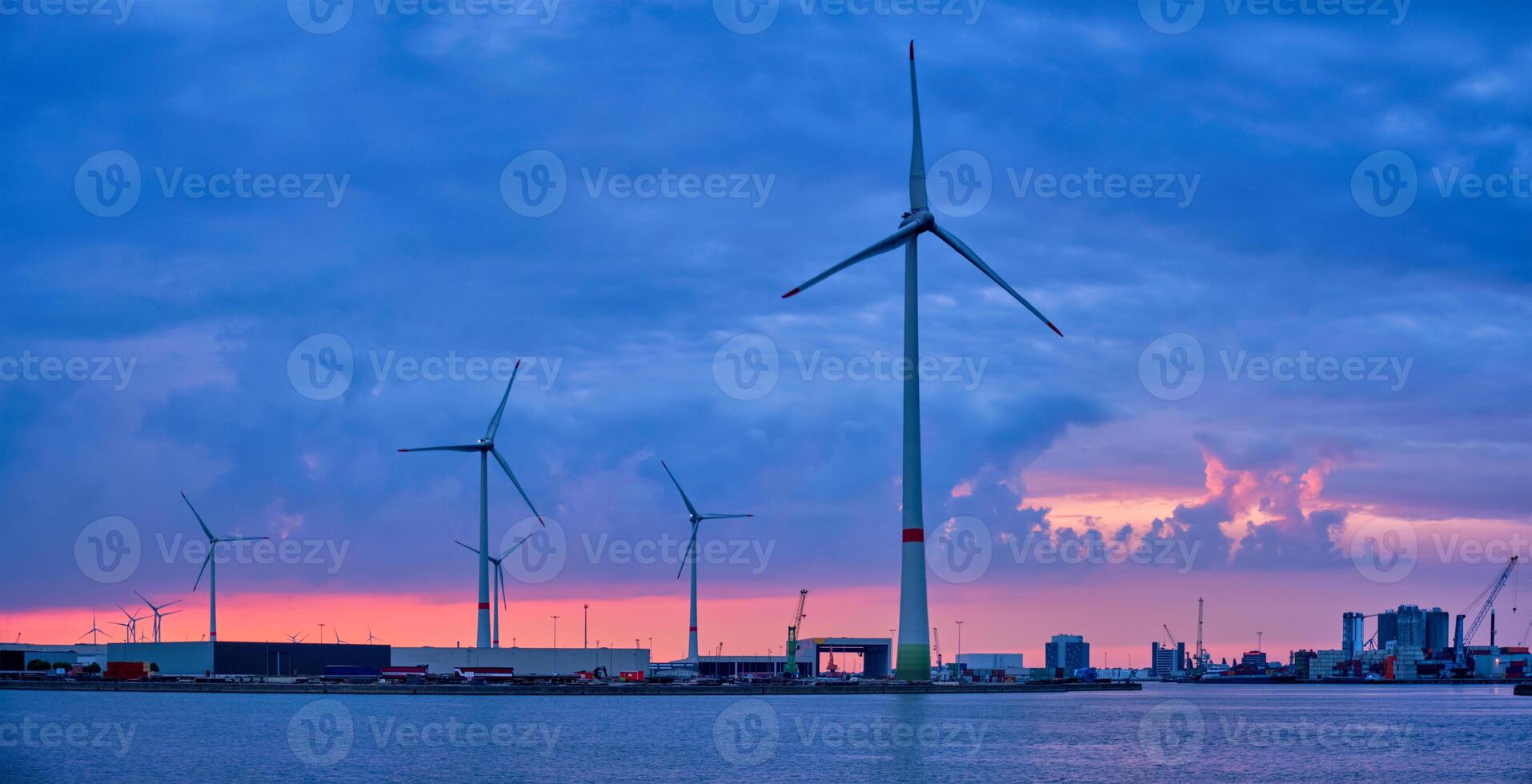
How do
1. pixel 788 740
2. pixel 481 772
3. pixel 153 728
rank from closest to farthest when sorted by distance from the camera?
pixel 481 772, pixel 788 740, pixel 153 728

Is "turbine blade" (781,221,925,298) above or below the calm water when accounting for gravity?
above

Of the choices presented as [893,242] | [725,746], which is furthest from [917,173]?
[725,746]

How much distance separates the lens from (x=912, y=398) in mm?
163750

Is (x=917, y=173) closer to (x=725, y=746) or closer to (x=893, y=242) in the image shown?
(x=893, y=242)

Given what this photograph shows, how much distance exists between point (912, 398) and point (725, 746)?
51600 millimetres

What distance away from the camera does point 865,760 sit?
359 ft

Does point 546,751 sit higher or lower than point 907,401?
lower

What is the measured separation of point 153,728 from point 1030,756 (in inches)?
3260

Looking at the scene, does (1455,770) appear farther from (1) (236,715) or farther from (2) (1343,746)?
(1) (236,715)

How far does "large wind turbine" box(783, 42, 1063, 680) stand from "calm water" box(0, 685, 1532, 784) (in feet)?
31.2

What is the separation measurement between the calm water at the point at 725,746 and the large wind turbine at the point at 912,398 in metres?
9.52

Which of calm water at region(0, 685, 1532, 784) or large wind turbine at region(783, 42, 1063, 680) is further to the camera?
large wind turbine at region(783, 42, 1063, 680)

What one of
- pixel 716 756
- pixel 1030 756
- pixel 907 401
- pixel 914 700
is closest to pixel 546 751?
pixel 716 756

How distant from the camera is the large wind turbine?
6447 inches
